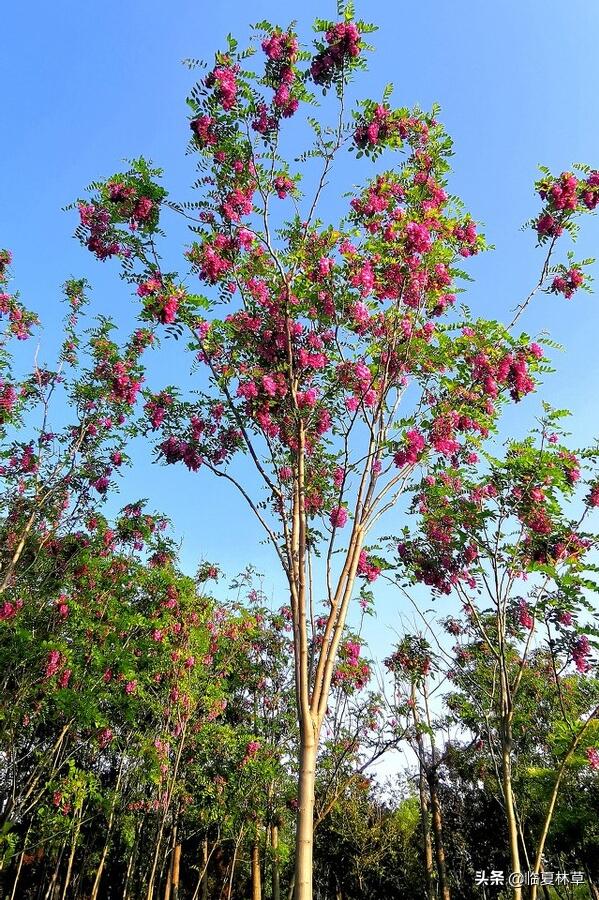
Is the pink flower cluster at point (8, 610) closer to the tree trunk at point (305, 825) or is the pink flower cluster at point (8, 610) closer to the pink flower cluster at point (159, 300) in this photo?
the pink flower cluster at point (159, 300)

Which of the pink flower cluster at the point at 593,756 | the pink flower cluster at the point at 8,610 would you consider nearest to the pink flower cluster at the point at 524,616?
the pink flower cluster at the point at 593,756

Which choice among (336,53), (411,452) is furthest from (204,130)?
(411,452)

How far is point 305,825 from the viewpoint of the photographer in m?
4.05

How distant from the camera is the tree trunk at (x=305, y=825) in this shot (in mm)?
3866

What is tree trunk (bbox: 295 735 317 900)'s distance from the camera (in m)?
3.87

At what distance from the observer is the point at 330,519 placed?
21.4ft

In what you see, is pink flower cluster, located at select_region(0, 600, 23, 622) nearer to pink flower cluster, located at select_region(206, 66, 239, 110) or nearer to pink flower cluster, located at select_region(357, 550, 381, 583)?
pink flower cluster, located at select_region(357, 550, 381, 583)

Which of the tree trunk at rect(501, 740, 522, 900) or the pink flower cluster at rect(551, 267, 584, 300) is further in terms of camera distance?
the pink flower cluster at rect(551, 267, 584, 300)

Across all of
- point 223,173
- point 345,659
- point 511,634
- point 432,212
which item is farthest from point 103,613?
point 432,212

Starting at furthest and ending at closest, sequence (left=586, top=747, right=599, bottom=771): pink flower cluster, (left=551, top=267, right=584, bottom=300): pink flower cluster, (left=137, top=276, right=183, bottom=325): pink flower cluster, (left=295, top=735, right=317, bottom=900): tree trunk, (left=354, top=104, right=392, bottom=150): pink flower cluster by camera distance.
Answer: (left=586, top=747, right=599, bottom=771): pink flower cluster → (left=551, top=267, right=584, bottom=300): pink flower cluster → (left=354, top=104, right=392, bottom=150): pink flower cluster → (left=137, top=276, right=183, bottom=325): pink flower cluster → (left=295, top=735, right=317, bottom=900): tree trunk

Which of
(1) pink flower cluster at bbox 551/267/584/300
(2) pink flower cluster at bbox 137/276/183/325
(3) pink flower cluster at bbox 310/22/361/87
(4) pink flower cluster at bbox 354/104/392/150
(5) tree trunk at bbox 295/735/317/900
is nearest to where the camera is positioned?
(5) tree trunk at bbox 295/735/317/900

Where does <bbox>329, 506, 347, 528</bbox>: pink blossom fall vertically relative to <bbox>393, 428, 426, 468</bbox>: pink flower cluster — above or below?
below

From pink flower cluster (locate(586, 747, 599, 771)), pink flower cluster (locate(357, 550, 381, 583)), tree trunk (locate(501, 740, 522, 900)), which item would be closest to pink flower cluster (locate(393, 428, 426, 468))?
Answer: pink flower cluster (locate(357, 550, 381, 583))

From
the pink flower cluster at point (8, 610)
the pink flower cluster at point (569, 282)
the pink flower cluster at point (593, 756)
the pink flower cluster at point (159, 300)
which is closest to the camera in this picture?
the pink flower cluster at point (159, 300)
